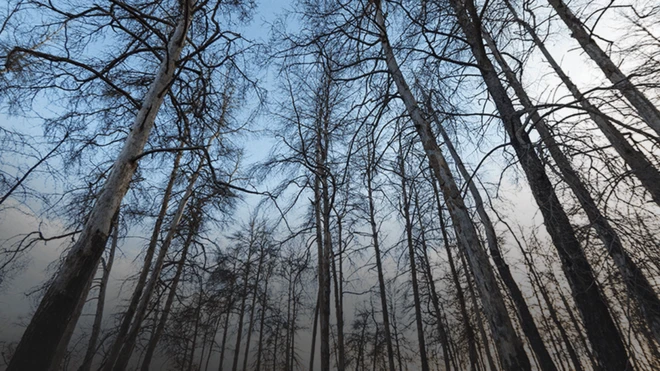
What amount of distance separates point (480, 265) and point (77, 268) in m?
3.67

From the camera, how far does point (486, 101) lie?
4121mm

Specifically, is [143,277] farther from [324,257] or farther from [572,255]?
[572,255]

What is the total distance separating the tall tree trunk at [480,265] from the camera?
2.23 meters

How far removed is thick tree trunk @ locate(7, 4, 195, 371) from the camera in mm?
1880

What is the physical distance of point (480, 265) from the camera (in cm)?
251

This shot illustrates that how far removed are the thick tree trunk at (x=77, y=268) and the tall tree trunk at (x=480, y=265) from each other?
2.99 meters

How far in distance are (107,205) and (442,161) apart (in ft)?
11.8

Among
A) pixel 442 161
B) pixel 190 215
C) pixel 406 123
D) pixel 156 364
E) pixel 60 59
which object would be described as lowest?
pixel 156 364

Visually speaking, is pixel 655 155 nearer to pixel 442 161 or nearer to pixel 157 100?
pixel 442 161

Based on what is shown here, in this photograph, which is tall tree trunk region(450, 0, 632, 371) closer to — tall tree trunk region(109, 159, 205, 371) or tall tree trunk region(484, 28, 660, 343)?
tall tree trunk region(484, 28, 660, 343)

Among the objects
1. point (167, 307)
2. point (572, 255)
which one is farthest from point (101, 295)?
point (572, 255)

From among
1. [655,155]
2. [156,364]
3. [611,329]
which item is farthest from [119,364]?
[156,364]

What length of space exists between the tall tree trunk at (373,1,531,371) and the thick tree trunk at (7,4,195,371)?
9.82 ft

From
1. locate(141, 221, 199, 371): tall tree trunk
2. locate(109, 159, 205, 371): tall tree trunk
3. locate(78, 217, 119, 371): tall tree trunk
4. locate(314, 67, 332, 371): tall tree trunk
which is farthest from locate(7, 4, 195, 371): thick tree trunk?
locate(78, 217, 119, 371): tall tree trunk
